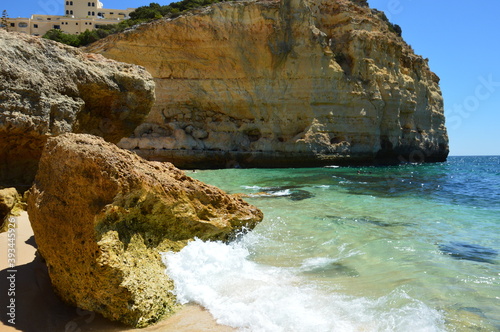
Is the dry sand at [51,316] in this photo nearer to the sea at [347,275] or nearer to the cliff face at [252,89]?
the sea at [347,275]

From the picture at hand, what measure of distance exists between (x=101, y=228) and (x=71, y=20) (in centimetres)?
5368

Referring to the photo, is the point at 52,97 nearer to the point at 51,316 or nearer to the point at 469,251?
the point at 51,316

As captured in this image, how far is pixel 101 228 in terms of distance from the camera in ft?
9.95

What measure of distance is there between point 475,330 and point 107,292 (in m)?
3.07

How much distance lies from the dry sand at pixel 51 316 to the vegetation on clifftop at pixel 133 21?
28930 millimetres

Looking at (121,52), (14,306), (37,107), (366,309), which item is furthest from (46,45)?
(121,52)

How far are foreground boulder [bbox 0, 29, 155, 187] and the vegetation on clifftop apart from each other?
81.1 ft

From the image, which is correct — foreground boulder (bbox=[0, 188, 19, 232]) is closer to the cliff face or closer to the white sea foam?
the white sea foam

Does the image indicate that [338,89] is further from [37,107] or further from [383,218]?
[37,107]

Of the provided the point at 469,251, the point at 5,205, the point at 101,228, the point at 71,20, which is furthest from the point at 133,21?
the point at 101,228

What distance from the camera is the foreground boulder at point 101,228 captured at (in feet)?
9.67

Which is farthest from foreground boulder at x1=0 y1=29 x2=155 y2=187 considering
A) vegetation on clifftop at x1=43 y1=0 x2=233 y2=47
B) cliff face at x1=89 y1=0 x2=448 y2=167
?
vegetation on clifftop at x1=43 y1=0 x2=233 y2=47

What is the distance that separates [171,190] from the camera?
384 cm

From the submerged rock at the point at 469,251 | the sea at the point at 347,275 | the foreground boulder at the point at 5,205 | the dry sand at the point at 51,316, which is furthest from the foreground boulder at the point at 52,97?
the submerged rock at the point at 469,251
